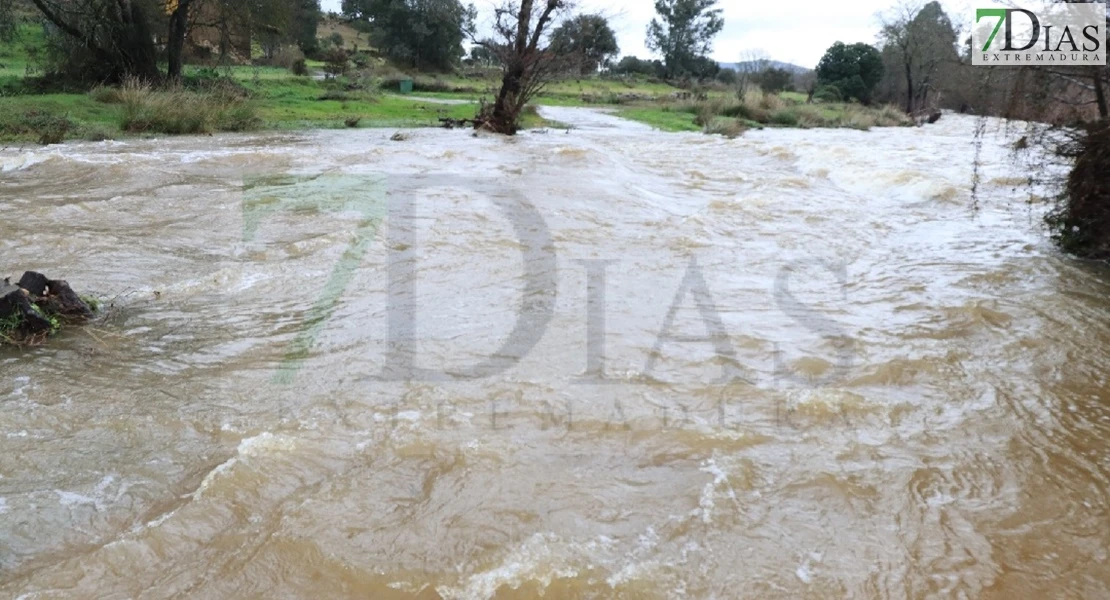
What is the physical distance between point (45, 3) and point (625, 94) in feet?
94.6

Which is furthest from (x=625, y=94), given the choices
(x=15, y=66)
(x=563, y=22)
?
(x=15, y=66)

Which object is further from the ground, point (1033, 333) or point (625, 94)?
point (625, 94)

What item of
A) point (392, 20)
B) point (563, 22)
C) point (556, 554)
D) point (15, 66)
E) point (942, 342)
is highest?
point (392, 20)

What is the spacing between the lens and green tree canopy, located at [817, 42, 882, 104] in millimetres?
45062

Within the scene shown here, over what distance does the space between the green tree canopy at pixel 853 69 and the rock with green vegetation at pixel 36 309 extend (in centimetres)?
4725

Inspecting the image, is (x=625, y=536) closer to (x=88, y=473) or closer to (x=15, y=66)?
(x=88, y=473)

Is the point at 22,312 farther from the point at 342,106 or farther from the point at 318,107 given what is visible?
the point at 342,106

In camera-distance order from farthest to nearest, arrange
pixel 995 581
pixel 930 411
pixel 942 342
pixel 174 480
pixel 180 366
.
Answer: pixel 942 342
pixel 180 366
pixel 930 411
pixel 174 480
pixel 995 581

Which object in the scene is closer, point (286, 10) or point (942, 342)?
point (942, 342)

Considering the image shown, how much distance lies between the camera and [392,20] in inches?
1762

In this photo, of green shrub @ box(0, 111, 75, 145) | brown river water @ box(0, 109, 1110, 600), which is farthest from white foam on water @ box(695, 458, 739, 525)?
green shrub @ box(0, 111, 75, 145)

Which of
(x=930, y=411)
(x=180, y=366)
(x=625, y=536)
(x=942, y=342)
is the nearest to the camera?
(x=625, y=536)

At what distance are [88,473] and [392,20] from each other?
45997mm

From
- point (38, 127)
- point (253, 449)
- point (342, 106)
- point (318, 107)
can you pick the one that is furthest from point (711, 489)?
point (342, 106)
